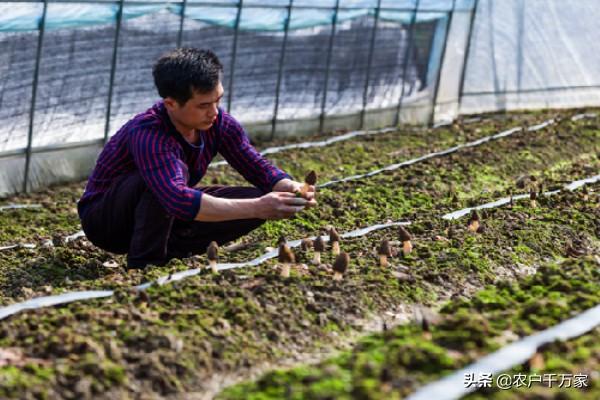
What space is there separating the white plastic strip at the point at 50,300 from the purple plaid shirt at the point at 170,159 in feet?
2.20

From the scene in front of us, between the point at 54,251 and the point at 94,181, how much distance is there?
0.85 metres

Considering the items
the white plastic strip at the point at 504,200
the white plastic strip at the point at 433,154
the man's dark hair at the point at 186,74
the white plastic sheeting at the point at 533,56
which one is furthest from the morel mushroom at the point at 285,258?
the white plastic sheeting at the point at 533,56

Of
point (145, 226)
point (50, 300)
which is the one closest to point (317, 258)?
point (145, 226)

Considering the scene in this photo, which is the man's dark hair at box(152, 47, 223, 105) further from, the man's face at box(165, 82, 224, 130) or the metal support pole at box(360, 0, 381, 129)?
the metal support pole at box(360, 0, 381, 129)

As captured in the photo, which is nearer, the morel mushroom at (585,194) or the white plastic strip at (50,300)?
the white plastic strip at (50,300)

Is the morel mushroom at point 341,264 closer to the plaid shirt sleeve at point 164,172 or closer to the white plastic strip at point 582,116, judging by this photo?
the plaid shirt sleeve at point 164,172

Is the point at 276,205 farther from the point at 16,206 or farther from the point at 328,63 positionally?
the point at 328,63

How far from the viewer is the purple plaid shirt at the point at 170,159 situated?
227 inches

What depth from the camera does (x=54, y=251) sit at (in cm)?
708

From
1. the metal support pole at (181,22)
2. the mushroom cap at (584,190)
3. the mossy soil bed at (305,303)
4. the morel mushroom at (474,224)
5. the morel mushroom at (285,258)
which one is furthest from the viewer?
the metal support pole at (181,22)

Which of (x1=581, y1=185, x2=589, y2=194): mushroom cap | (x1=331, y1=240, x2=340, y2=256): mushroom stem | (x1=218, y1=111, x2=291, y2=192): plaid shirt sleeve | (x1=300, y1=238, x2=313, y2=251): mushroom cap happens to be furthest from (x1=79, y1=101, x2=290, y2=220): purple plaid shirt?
(x1=581, y1=185, x2=589, y2=194): mushroom cap

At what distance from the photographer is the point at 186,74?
5719 millimetres

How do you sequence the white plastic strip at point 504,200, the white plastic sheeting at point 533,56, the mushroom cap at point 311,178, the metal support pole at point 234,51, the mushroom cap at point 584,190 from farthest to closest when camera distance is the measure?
the white plastic sheeting at point 533,56 → the metal support pole at point 234,51 → the mushroom cap at point 584,190 → the white plastic strip at point 504,200 → the mushroom cap at point 311,178

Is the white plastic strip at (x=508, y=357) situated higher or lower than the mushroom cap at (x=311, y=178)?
lower
